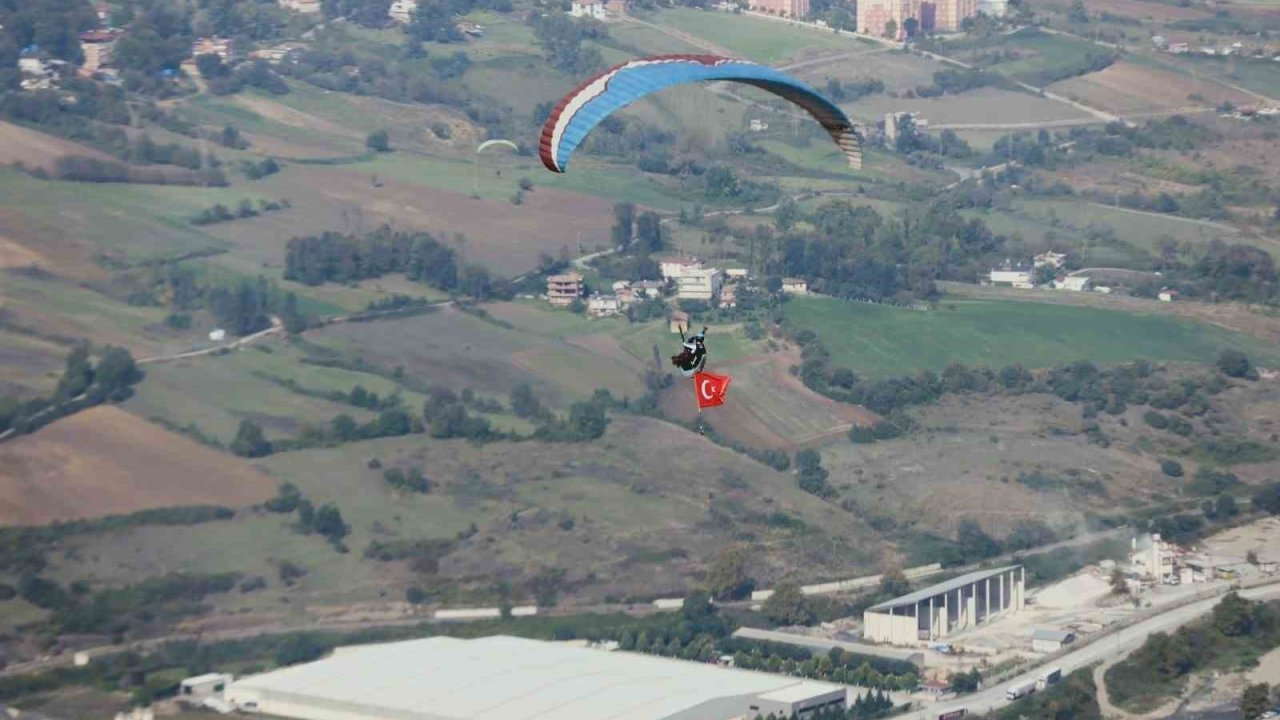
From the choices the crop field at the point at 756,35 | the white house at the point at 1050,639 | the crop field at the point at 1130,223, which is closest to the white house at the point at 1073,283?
the crop field at the point at 1130,223

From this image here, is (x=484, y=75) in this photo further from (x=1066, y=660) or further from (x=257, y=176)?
(x=1066, y=660)

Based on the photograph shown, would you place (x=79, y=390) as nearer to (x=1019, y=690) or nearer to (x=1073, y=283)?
(x=1019, y=690)

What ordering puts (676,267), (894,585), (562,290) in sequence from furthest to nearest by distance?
(676,267) < (562,290) < (894,585)

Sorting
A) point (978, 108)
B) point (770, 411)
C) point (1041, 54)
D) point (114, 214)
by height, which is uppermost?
point (114, 214)

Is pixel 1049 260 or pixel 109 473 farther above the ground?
pixel 109 473

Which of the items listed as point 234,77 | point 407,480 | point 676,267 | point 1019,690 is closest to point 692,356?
point 1019,690

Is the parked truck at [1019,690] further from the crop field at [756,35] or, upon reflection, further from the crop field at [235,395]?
the crop field at [756,35]
